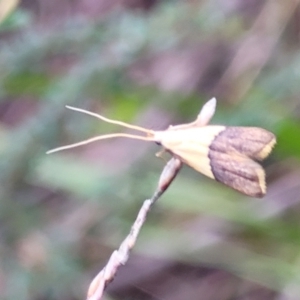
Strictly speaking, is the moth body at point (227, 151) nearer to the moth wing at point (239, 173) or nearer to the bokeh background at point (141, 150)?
the moth wing at point (239, 173)

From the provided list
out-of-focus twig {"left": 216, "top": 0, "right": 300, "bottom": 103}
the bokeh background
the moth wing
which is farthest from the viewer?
out-of-focus twig {"left": 216, "top": 0, "right": 300, "bottom": 103}

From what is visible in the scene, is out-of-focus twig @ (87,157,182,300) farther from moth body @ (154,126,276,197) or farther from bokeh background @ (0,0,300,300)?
bokeh background @ (0,0,300,300)

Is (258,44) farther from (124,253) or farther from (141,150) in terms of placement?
(124,253)

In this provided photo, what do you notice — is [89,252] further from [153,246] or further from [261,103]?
[261,103]

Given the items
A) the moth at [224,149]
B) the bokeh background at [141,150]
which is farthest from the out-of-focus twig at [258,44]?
the moth at [224,149]

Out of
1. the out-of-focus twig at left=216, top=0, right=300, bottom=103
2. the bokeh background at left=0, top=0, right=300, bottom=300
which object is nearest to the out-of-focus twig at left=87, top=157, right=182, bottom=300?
the bokeh background at left=0, top=0, right=300, bottom=300

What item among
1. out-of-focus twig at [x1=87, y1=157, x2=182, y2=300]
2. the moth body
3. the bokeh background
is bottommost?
the bokeh background

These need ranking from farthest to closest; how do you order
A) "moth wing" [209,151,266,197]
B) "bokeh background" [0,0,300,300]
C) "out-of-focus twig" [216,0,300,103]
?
"out-of-focus twig" [216,0,300,103] < "bokeh background" [0,0,300,300] < "moth wing" [209,151,266,197]

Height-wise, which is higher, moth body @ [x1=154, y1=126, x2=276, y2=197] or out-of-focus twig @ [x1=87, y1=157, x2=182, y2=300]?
moth body @ [x1=154, y1=126, x2=276, y2=197]
